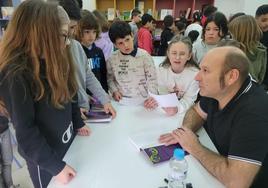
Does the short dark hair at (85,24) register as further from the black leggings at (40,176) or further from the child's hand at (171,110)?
the black leggings at (40,176)

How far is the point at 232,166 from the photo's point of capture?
0.94 metres

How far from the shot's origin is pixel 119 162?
3.51 feet

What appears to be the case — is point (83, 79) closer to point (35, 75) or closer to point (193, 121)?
point (35, 75)

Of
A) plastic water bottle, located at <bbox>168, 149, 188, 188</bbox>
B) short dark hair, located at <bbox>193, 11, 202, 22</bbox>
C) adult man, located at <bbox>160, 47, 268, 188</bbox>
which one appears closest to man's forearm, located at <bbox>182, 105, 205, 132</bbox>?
adult man, located at <bbox>160, 47, 268, 188</bbox>

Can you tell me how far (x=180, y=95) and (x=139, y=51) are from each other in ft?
1.65

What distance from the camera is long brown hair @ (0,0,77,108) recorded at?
2.89ft

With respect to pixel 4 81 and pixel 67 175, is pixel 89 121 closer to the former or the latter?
pixel 67 175

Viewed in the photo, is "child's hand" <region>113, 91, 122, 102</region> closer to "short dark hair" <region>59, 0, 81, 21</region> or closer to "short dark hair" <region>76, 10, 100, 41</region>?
"short dark hair" <region>76, 10, 100, 41</region>

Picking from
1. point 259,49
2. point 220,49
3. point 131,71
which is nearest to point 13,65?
point 220,49

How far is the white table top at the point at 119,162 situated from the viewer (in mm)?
945

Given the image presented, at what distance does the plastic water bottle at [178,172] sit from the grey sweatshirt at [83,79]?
30.6 inches

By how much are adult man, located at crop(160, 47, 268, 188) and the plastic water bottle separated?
0.13m

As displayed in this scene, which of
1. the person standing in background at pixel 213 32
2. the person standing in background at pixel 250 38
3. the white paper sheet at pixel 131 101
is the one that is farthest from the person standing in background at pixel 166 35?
the white paper sheet at pixel 131 101

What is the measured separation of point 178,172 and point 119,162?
0.29 m
